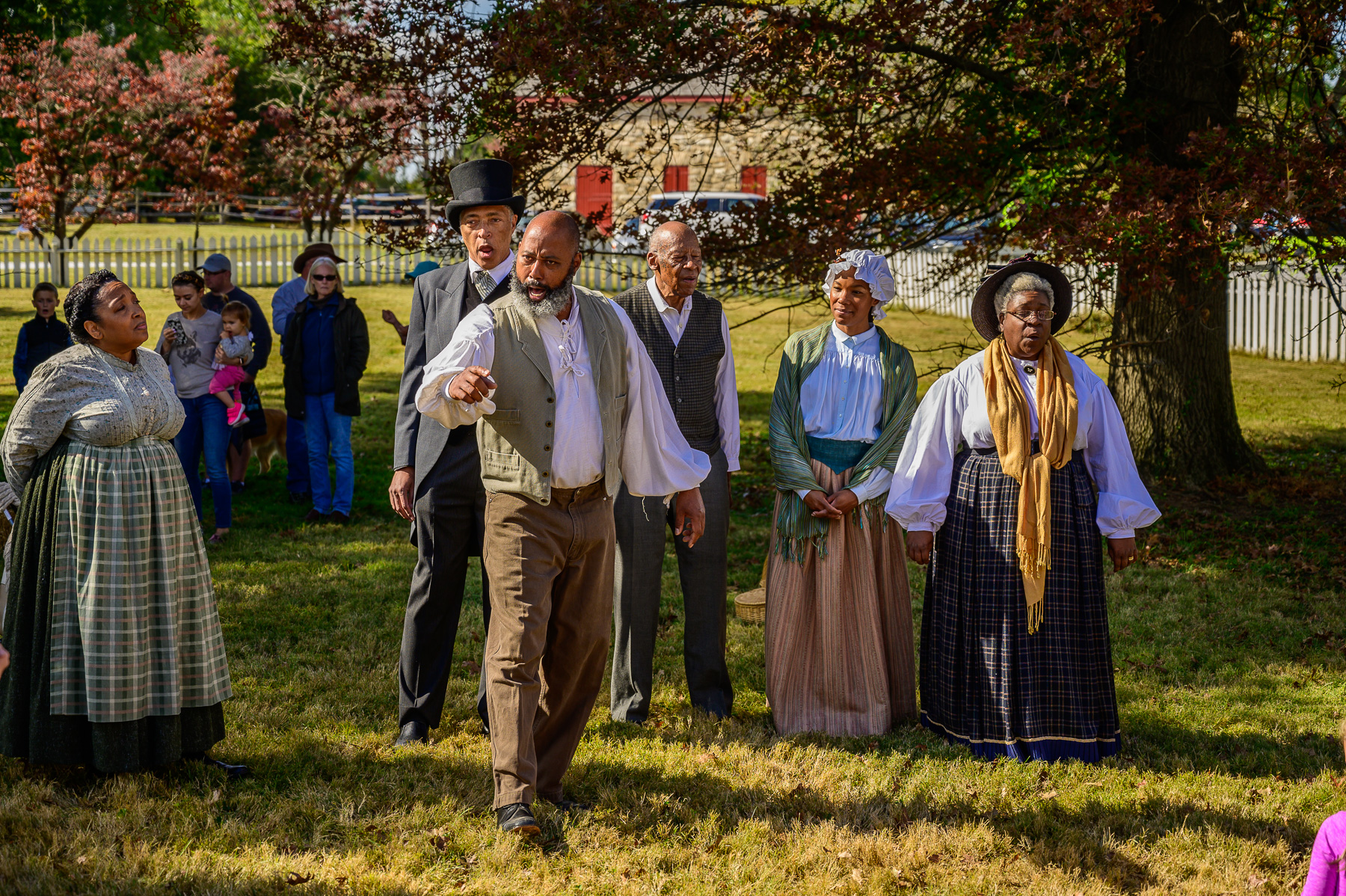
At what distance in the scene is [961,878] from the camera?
3.99 m

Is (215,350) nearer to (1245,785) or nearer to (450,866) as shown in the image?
(450,866)

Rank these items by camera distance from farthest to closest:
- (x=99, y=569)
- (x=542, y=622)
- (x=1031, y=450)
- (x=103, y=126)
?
(x=103, y=126) → (x=1031, y=450) → (x=99, y=569) → (x=542, y=622)

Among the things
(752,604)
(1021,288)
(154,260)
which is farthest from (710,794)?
(154,260)

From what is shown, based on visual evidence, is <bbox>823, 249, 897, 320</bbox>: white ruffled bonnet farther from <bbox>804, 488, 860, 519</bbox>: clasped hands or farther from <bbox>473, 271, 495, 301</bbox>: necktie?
<bbox>473, 271, 495, 301</bbox>: necktie

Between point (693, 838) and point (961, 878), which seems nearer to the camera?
point (961, 878)

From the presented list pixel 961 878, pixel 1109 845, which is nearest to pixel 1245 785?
pixel 1109 845

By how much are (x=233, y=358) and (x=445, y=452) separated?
4608 mm

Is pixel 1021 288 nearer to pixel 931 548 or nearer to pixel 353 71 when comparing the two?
pixel 931 548

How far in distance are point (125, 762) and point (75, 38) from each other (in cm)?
2950

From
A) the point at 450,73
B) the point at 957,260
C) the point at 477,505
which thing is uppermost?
the point at 450,73

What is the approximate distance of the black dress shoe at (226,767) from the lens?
183 inches

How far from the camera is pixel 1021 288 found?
4961mm

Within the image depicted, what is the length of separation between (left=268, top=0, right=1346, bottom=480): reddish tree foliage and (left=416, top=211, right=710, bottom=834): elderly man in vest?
307 cm

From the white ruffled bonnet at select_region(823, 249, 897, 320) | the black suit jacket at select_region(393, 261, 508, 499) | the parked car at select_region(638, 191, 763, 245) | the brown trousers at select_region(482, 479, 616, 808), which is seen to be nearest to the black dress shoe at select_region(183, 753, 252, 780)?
the brown trousers at select_region(482, 479, 616, 808)
